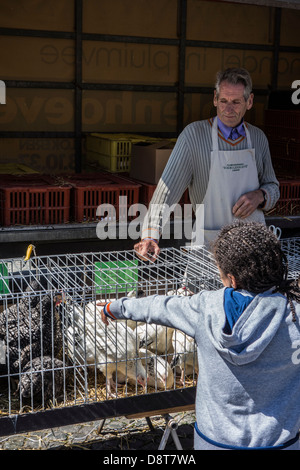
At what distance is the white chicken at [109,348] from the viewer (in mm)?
2908

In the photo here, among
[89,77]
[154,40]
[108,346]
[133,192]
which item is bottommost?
[108,346]

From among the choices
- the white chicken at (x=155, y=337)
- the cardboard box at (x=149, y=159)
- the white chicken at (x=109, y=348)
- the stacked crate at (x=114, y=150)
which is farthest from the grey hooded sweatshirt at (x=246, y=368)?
the stacked crate at (x=114, y=150)

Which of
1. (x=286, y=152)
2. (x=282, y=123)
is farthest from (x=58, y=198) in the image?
(x=282, y=123)

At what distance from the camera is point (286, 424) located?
2.11 meters

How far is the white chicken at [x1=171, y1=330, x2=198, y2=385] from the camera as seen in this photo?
303cm

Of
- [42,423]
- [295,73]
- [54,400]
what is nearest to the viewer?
[42,423]

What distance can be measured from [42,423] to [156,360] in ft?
2.04

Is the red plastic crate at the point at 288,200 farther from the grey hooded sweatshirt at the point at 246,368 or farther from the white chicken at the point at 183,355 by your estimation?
the grey hooded sweatshirt at the point at 246,368

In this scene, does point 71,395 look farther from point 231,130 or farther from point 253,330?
point 231,130

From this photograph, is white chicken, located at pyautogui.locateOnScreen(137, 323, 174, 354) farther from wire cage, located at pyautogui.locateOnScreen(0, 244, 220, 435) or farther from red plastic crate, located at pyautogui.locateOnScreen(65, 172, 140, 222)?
red plastic crate, located at pyautogui.locateOnScreen(65, 172, 140, 222)

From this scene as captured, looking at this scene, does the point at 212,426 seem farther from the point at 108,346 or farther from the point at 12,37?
the point at 12,37

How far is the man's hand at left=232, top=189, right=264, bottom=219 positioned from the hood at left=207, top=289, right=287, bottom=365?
154 cm

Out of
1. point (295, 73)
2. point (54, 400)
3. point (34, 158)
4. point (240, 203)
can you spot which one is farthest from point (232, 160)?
point (295, 73)

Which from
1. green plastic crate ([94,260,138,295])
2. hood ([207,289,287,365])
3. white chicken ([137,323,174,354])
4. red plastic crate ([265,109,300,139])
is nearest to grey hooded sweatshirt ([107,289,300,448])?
hood ([207,289,287,365])
